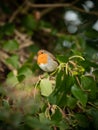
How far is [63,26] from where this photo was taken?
2.62 m

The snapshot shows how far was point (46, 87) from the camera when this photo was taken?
133cm

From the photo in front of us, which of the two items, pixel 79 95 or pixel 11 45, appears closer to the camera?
pixel 79 95

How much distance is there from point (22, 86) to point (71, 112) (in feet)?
0.80

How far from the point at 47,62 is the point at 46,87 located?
1.47 ft

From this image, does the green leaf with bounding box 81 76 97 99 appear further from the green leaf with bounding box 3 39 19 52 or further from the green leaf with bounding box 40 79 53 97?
the green leaf with bounding box 3 39 19 52

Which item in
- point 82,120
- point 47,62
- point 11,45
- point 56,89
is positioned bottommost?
point 82,120

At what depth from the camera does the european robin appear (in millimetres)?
1688

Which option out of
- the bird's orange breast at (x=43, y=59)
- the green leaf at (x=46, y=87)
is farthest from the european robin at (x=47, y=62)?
the green leaf at (x=46, y=87)

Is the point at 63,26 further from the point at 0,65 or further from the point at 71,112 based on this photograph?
the point at 71,112

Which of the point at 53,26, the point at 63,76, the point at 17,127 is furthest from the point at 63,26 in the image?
the point at 17,127

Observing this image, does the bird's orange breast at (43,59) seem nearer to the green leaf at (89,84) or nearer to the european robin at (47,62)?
the european robin at (47,62)

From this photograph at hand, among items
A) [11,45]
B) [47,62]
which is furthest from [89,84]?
[11,45]

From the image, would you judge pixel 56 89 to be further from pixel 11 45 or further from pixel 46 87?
pixel 11 45

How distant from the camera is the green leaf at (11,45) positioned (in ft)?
7.26
